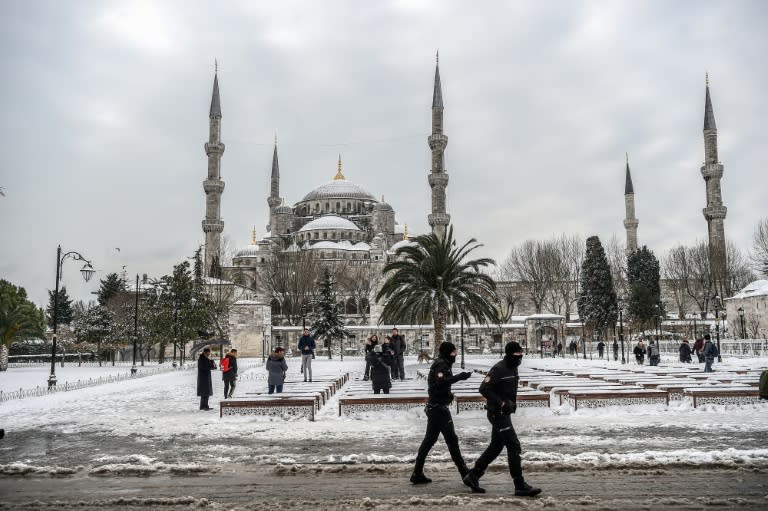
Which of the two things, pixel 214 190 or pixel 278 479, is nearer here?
pixel 278 479

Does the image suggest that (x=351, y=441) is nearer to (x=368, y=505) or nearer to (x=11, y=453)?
(x=368, y=505)

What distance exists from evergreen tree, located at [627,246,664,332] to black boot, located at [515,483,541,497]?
3987cm

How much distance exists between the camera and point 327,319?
40438 millimetres

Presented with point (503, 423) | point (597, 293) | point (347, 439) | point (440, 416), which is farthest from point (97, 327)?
point (503, 423)

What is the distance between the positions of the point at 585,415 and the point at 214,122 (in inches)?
2019

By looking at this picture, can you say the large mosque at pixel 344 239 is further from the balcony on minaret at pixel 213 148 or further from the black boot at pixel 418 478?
the black boot at pixel 418 478

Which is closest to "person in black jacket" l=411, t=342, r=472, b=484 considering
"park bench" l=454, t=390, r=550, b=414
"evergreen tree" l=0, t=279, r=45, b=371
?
"park bench" l=454, t=390, r=550, b=414

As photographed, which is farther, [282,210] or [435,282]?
[282,210]

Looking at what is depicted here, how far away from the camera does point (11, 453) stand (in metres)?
7.84

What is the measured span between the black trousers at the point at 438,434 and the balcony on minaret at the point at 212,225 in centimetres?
5006

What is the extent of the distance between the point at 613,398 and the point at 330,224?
209ft

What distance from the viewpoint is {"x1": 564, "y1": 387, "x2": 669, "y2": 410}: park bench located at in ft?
37.4

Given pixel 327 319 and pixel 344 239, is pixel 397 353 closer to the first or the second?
pixel 327 319

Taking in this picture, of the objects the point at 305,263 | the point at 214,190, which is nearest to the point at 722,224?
the point at 305,263
